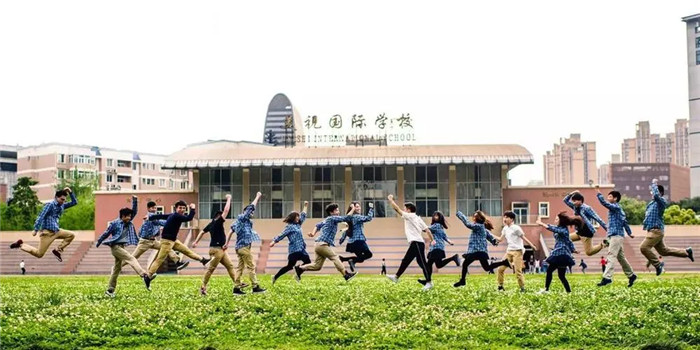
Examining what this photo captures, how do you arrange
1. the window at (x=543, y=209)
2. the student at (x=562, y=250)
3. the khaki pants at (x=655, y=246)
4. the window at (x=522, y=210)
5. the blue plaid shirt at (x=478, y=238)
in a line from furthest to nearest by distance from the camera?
the window at (x=522, y=210), the window at (x=543, y=209), the blue plaid shirt at (x=478, y=238), the khaki pants at (x=655, y=246), the student at (x=562, y=250)

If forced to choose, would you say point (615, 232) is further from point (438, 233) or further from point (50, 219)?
point (50, 219)

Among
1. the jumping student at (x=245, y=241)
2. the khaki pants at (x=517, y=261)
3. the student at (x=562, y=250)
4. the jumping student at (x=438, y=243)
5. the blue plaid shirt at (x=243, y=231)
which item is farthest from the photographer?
the jumping student at (x=438, y=243)

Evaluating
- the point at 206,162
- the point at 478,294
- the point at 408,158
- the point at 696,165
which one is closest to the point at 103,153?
the point at 206,162

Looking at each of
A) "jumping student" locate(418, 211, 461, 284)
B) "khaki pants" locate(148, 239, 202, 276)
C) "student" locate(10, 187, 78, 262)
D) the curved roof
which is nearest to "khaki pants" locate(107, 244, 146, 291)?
"khaki pants" locate(148, 239, 202, 276)

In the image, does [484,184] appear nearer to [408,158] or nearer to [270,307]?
[408,158]

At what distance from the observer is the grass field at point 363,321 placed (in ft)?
56.5

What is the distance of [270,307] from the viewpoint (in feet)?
63.5

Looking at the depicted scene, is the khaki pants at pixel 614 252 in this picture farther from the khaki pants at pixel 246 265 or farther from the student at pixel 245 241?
the khaki pants at pixel 246 265

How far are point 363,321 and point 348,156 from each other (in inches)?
2193

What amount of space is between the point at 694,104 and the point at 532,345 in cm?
12709

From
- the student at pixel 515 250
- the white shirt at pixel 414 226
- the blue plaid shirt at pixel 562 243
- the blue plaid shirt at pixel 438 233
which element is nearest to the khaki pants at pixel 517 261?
the student at pixel 515 250

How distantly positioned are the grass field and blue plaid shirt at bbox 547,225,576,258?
975mm

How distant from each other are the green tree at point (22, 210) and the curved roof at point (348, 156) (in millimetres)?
30082

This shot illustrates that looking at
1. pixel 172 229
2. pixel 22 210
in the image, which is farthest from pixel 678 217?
pixel 172 229
